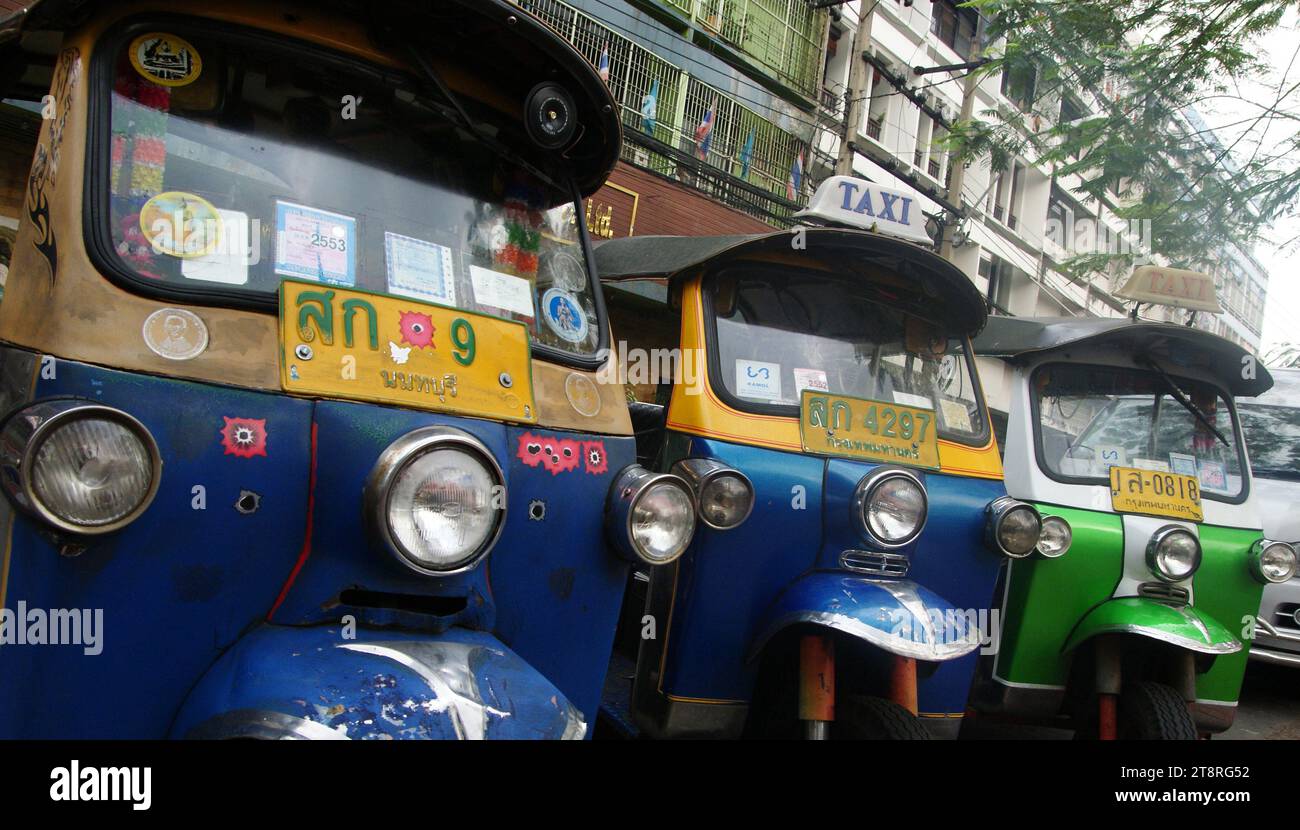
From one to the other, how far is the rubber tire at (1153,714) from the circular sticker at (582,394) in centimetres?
270

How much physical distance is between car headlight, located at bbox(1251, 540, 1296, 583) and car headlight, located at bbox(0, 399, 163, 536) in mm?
4564

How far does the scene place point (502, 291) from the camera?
253 cm

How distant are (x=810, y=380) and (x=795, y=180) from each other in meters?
12.4

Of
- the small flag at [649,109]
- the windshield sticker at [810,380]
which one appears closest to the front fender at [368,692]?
the windshield sticker at [810,380]

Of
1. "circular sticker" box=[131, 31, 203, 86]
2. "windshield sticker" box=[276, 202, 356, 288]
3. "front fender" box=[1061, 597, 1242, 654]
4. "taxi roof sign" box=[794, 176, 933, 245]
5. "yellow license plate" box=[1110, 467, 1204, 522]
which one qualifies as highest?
"taxi roof sign" box=[794, 176, 933, 245]

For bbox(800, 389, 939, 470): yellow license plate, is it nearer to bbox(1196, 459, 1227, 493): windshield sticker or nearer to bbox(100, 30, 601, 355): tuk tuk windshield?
bbox(100, 30, 601, 355): tuk tuk windshield

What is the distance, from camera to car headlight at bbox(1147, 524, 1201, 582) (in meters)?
4.01

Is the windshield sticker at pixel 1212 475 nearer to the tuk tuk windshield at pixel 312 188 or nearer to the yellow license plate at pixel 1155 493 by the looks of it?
the yellow license plate at pixel 1155 493

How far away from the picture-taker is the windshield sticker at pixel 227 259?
202 cm

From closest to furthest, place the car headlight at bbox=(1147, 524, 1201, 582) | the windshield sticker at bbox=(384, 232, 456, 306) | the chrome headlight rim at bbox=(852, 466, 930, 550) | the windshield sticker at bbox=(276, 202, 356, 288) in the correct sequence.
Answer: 1. the windshield sticker at bbox=(276, 202, 356, 288)
2. the windshield sticker at bbox=(384, 232, 456, 306)
3. the chrome headlight rim at bbox=(852, 466, 930, 550)
4. the car headlight at bbox=(1147, 524, 1201, 582)

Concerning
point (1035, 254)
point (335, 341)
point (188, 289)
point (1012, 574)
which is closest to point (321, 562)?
point (335, 341)

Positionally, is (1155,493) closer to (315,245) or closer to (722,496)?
(722,496)

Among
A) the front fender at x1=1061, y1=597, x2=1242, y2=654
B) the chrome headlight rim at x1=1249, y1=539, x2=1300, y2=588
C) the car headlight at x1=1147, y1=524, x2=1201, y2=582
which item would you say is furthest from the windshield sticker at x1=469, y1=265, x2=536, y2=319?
the chrome headlight rim at x1=1249, y1=539, x2=1300, y2=588

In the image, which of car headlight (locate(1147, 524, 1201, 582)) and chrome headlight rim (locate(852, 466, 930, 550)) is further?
car headlight (locate(1147, 524, 1201, 582))
